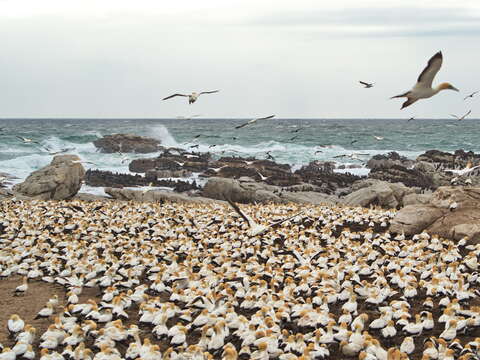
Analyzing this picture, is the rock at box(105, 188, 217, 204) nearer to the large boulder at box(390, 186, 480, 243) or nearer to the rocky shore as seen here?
the rocky shore

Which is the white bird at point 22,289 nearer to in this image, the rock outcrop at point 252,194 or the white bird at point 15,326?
the white bird at point 15,326

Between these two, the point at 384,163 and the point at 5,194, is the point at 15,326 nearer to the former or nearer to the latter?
A: the point at 5,194

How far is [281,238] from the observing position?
55.6ft

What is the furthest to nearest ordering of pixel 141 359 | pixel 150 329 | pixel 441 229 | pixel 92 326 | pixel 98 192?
pixel 98 192 < pixel 441 229 < pixel 150 329 < pixel 92 326 < pixel 141 359

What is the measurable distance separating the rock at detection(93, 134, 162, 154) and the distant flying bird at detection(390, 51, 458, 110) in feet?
183

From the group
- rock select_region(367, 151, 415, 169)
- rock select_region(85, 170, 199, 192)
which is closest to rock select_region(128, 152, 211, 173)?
rock select_region(85, 170, 199, 192)

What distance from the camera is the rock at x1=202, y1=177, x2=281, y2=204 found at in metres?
27.3

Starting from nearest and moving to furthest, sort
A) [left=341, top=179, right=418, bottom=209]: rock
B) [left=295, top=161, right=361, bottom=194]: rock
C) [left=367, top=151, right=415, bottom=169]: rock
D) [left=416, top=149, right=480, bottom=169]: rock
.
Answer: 1. [left=341, top=179, right=418, bottom=209]: rock
2. [left=295, top=161, right=361, bottom=194]: rock
3. [left=367, top=151, right=415, bottom=169]: rock
4. [left=416, top=149, right=480, bottom=169]: rock

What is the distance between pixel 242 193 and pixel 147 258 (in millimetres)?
13919

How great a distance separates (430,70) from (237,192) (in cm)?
1980

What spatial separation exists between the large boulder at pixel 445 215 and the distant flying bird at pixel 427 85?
→ 7.57 metres

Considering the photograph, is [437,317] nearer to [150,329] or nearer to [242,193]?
[150,329]

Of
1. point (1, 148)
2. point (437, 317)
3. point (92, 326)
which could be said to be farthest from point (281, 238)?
point (1, 148)

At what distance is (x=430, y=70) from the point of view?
826 centimetres
